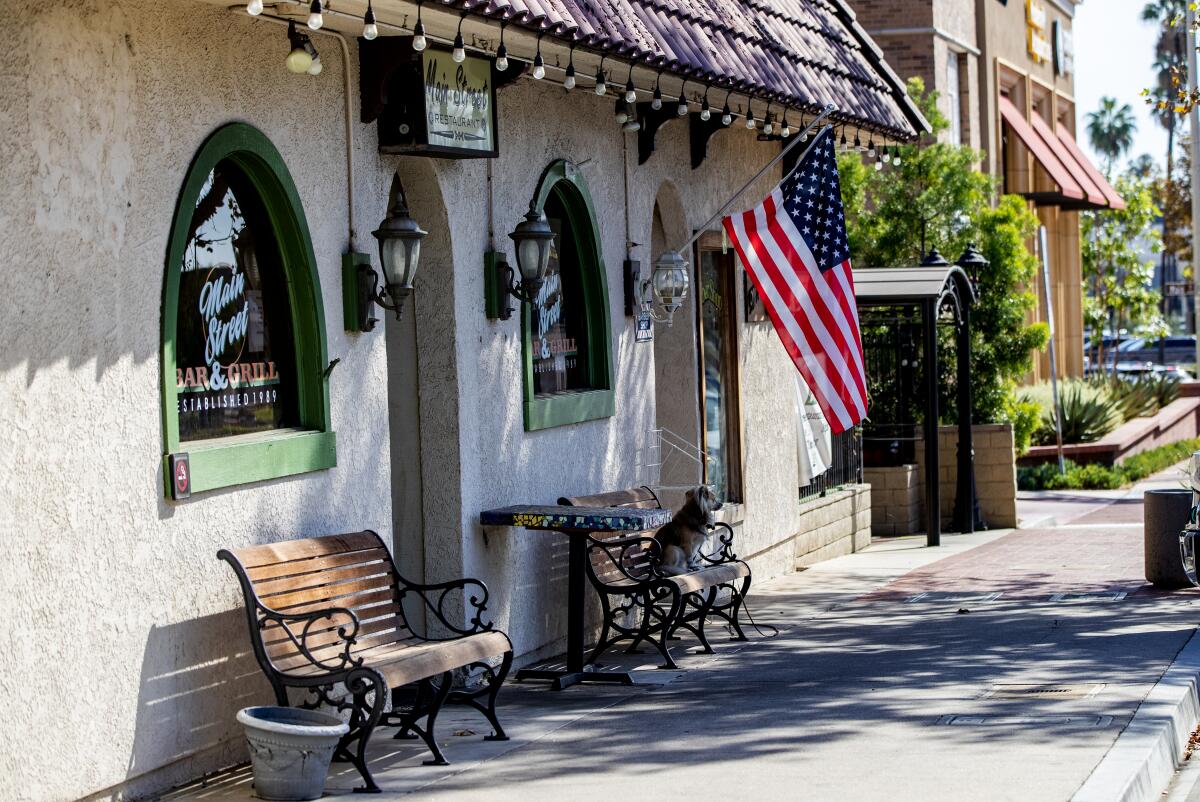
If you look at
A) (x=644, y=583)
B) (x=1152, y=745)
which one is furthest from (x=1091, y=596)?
(x=1152, y=745)

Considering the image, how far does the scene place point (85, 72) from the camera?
6.82m

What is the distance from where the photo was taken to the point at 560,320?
11422 millimetres

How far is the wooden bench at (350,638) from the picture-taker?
285 inches

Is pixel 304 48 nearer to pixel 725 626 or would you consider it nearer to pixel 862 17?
pixel 725 626

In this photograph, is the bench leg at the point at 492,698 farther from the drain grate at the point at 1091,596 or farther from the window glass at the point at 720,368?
the drain grate at the point at 1091,596

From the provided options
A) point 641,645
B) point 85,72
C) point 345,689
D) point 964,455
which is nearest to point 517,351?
point 641,645

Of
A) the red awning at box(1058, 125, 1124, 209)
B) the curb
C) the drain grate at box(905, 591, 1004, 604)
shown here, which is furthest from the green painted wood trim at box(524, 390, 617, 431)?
the red awning at box(1058, 125, 1124, 209)

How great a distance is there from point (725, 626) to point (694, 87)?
3661 mm

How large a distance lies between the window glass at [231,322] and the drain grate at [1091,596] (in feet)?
22.7

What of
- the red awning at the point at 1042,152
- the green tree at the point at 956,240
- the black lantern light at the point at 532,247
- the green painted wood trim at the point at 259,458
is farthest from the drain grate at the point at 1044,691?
the red awning at the point at 1042,152

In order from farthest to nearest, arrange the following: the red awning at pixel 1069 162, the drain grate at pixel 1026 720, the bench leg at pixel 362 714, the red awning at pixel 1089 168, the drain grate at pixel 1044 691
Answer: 1. the red awning at pixel 1089 168
2. the red awning at pixel 1069 162
3. the drain grate at pixel 1044 691
4. the drain grate at pixel 1026 720
5. the bench leg at pixel 362 714

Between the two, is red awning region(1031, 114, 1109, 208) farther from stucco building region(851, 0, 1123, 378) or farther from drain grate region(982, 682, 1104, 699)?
drain grate region(982, 682, 1104, 699)

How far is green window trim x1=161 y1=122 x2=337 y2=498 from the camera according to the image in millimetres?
7301

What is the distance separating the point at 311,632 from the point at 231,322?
1475 mm
